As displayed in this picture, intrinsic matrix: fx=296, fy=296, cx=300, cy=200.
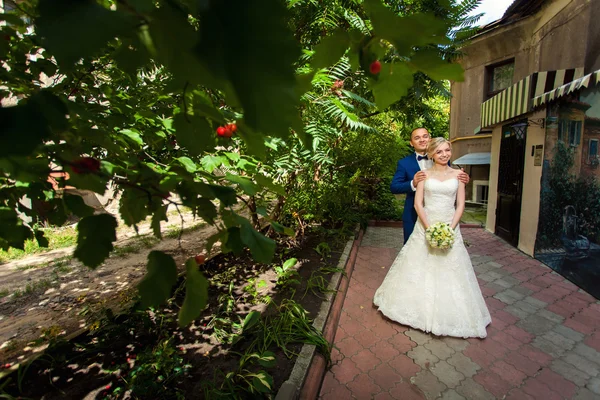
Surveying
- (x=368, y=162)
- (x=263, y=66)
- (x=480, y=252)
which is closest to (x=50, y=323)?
(x=263, y=66)

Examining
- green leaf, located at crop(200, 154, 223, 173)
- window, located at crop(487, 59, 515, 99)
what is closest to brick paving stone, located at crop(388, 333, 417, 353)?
green leaf, located at crop(200, 154, 223, 173)

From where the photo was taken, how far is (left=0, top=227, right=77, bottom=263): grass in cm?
621

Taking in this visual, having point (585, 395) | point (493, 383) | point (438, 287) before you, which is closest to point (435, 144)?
point (438, 287)

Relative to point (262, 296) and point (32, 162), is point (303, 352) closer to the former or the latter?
point (262, 296)

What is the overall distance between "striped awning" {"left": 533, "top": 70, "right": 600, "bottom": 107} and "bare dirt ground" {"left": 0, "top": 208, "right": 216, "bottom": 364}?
196 inches

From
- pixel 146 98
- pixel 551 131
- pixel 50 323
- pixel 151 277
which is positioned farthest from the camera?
Result: pixel 551 131

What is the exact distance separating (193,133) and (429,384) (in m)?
2.85

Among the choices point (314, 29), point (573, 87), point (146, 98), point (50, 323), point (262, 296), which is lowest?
point (50, 323)

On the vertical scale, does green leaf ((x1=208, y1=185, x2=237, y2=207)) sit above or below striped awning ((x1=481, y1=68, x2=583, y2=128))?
below

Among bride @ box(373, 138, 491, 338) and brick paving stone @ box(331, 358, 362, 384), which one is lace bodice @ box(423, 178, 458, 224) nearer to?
bride @ box(373, 138, 491, 338)

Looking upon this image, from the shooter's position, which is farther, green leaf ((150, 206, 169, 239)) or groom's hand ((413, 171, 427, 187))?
groom's hand ((413, 171, 427, 187))

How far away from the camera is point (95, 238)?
68 cm

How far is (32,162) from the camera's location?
0.78 meters

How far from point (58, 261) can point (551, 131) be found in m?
9.35
